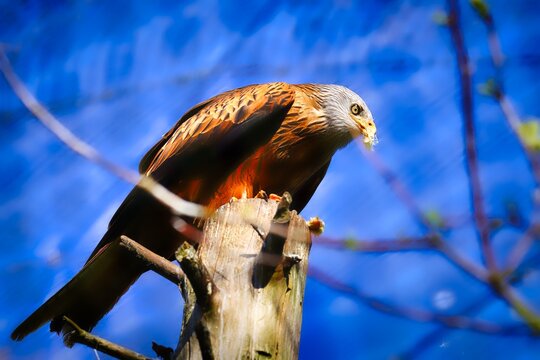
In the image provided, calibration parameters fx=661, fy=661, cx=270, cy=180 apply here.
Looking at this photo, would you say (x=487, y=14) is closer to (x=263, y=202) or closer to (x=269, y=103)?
(x=263, y=202)

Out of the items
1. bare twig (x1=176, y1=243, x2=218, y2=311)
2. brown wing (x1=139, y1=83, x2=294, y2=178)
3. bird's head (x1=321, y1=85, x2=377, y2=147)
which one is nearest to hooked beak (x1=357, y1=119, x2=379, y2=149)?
bird's head (x1=321, y1=85, x2=377, y2=147)

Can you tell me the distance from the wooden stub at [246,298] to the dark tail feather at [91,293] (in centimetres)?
88

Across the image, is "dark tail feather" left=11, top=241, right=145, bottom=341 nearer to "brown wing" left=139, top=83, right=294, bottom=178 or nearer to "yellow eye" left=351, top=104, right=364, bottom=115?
"brown wing" left=139, top=83, right=294, bottom=178

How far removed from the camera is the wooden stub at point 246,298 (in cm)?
260

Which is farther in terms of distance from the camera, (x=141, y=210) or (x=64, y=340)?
(x=141, y=210)

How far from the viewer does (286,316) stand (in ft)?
9.05

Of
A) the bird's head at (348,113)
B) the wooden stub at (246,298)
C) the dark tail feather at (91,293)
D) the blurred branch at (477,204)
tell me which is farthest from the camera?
the bird's head at (348,113)

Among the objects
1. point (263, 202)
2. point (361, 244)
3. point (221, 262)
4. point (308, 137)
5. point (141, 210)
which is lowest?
point (361, 244)

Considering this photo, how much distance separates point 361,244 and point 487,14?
19.4 inches

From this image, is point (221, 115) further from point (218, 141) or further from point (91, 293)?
point (91, 293)

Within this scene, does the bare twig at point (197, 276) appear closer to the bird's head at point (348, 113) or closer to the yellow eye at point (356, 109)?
the bird's head at point (348, 113)

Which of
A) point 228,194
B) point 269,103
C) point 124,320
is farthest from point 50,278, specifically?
point 269,103

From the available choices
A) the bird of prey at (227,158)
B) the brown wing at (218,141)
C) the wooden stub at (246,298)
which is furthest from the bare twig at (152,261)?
the brown wing at (218,141)

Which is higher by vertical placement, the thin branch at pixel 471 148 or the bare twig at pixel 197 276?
the bare twig at pixel 197 276
